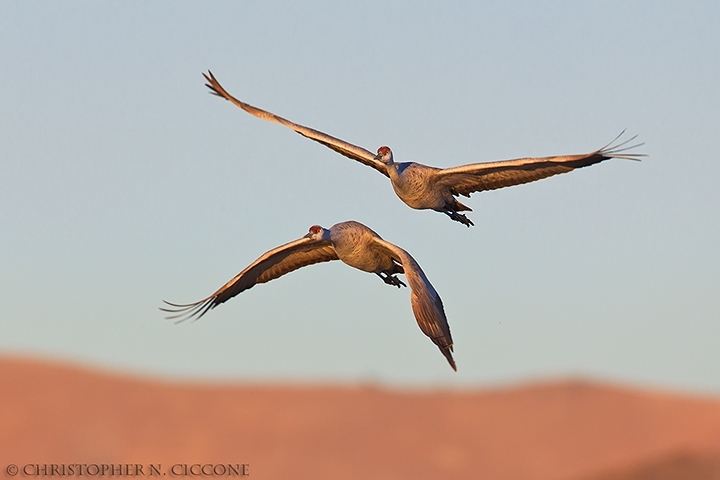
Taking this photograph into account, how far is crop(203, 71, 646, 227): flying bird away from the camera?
69.9ft

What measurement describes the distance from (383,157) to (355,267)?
1.78 meters

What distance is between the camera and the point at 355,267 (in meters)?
22.4

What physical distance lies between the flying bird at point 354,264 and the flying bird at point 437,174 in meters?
1.09

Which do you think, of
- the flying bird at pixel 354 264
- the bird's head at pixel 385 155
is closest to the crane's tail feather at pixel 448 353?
the flying bird at pixel 354 264

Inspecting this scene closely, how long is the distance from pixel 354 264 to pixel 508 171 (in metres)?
2.75

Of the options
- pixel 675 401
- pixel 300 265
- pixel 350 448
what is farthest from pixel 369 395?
pixel 300 265

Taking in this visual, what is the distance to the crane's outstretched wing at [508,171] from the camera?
20.5 meters

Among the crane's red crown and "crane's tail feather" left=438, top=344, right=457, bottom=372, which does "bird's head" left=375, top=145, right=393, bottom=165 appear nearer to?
the crane's red crown

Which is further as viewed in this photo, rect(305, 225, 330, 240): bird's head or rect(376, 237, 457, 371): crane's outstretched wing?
rect(305, 225, 330, 240): bird's head

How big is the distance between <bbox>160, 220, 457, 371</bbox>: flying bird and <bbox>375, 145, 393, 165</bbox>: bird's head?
Answer: 1.19 metres

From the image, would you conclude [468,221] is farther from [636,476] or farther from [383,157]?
[636,476]

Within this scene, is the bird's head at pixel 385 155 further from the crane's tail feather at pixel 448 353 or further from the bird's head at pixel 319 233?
the crane's tail feather at pixel 448 353

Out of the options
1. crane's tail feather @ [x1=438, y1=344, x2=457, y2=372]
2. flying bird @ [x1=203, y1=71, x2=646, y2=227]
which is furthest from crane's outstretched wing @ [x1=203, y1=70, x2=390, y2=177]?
crane's tail feather @ [x1=438, y1=344, x2=457, y2=372]

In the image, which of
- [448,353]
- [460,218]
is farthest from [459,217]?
[448,353]
